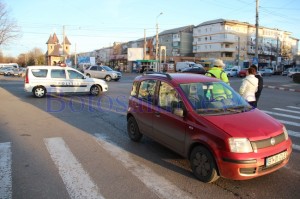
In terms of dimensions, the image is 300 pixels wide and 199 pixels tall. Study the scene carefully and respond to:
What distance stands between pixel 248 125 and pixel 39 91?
45.2 feet

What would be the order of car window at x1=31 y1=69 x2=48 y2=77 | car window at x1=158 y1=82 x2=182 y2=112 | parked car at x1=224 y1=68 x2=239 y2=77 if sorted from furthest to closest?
parked car at x1=224 y1=68 x2=239 y2=77
car window at x1=31 y1=69 x2=48 y2=77
car window at x1=158 y1=82 x2=182 y2=112

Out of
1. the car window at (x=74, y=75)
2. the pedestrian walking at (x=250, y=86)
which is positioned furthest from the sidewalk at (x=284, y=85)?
the pedestrian walking at (x=250, y=86)

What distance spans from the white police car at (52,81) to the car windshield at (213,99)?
12156 millimetres

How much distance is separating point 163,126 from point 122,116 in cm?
481

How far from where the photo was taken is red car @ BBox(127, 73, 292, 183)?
13.8ft

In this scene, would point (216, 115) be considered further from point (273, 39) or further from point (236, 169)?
point (273, 39)

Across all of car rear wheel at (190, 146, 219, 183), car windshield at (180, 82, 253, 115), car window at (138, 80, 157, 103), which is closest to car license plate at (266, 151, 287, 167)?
car rear wheel at (190, 146, 219, 183)

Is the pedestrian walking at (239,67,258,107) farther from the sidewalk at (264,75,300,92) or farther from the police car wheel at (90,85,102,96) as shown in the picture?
the sidewalk at (264,75,300,92)

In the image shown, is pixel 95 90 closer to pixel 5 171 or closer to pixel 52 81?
pixel 52 81

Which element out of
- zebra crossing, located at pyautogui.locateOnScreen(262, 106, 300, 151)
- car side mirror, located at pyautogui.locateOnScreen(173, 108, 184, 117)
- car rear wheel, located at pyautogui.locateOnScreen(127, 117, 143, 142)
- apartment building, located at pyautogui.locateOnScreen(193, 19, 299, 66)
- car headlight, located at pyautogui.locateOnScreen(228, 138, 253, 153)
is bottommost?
zebra crossing, located at pyautogui.locateOnScreen(262, 106, 300, 151)

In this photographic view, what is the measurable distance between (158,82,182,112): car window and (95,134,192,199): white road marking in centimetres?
118

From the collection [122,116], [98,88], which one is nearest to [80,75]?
[98,88]

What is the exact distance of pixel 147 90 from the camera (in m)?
6.51

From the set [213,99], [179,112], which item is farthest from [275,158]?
[179,112]
